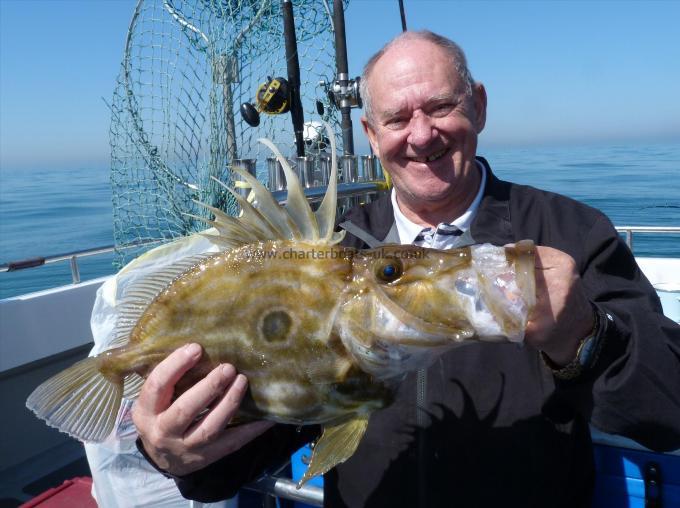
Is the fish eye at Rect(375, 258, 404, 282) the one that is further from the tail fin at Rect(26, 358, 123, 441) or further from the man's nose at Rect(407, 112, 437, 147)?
the man's nose at Rect(407, 112, 437, 147)

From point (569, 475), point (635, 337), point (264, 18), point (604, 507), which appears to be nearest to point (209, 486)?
point (569, 475)

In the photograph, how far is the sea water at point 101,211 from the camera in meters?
12.7

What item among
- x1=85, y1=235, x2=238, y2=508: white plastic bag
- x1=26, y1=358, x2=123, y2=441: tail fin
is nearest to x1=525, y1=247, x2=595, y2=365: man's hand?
x1=26, y1=358, x2=123, y2=441: tail fin

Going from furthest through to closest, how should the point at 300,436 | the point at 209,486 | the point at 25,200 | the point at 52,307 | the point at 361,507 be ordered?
1. the point at 25,200
2. the point at 52,307
3. the point at 300,436
4. the point at 361,507
5. the point at 209,486

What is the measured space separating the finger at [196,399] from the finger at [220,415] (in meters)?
0.02

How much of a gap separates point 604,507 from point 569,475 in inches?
21.6

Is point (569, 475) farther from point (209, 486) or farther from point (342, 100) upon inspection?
point (342, 100)

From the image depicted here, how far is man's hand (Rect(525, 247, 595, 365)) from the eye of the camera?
1401 mm

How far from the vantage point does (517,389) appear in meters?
2.10

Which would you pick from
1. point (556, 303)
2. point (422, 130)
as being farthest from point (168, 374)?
point (422, 130)

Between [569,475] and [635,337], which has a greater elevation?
[635,337]

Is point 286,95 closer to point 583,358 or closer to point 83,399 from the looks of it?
point 83,399

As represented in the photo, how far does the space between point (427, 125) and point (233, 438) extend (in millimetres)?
1603

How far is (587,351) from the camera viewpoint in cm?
160
